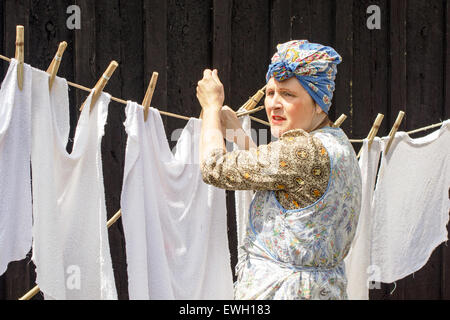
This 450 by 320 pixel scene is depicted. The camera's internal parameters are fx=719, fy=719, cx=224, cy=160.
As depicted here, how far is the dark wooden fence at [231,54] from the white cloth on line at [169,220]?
0.62m

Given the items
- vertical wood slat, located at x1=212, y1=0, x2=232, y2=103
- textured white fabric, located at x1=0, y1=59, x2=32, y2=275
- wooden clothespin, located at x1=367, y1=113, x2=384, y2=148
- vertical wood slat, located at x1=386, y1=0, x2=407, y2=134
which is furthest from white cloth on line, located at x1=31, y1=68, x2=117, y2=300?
vertical wood slat, located at x1=386, y1=0, x2=407, y2=134

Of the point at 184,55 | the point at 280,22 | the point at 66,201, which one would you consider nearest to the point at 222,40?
the point at 184,55

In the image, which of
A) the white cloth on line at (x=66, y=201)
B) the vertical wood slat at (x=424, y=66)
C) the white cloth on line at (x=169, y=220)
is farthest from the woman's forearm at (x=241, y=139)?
the vertical wood slat at (x=424, y=66)

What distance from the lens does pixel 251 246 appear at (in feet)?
7.00

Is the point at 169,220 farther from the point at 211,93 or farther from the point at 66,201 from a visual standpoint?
the point at 211,93

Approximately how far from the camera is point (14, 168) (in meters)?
2.11

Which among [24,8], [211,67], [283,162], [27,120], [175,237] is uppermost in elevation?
[24,8]

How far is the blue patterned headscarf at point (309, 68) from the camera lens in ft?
6.92

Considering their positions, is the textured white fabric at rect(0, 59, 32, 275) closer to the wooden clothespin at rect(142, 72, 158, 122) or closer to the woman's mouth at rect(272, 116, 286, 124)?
the wooden clothespin at rect(142, 72, 158, 122)

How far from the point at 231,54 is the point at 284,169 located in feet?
4.22

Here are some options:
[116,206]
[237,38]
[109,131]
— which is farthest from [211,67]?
[116,206]
